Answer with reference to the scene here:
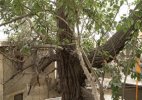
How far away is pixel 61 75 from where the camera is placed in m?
6.99

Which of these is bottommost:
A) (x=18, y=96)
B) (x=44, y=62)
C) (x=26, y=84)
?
(x=18, y=96)

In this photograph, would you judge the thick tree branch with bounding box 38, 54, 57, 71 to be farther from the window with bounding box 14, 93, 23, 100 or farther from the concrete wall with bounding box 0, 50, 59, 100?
the window with bounding box 14, 93, 23, 100

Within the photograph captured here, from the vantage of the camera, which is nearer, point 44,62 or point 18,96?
point 44,62

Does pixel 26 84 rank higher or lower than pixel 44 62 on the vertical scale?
lower

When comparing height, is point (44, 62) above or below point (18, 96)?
above

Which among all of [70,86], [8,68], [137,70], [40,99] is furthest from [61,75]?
[40,99]

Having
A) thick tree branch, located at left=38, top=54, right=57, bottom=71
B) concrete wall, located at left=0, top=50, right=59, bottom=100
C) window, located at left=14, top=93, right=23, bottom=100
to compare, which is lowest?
window, located at left=14, top=93, right=23, bottom=100

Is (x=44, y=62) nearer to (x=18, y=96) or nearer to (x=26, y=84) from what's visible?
(x=26, y=84)

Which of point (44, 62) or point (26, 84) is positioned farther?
point (26, 84)

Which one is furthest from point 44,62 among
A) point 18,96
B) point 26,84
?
point 18,96

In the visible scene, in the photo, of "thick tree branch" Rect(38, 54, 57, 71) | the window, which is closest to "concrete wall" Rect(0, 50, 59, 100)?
the window

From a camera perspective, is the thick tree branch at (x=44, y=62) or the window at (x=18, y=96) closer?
the thick tree branch at (x=44, y=62)

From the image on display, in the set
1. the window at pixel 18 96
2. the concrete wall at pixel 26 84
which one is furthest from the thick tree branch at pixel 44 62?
the window at pixel 18 96

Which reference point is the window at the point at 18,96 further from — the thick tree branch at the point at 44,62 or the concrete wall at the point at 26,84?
the thick tree branch at the point at 44,62
